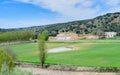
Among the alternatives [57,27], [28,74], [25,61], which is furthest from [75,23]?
[28,74]

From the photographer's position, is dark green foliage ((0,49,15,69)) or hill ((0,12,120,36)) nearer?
dark green foliage ((0,49,15,69))

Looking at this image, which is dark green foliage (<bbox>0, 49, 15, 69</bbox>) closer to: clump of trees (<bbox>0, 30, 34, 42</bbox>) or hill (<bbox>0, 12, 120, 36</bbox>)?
clump of trees (<bbox>0, 30, 34, 42</bbox>)

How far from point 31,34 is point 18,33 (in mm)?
8190

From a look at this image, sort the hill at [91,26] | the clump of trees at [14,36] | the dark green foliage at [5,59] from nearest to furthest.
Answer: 1. the dark green foliage at [5,59]
2. the clump of trees at [14,36]
3. the hill at [91,26]

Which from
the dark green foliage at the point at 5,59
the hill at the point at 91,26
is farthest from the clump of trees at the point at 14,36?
the dark green foliage at the point at 5,59

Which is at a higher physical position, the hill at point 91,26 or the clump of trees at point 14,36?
the hill at point 91,26

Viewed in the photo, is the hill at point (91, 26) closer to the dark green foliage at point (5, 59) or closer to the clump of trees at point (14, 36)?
the clump of trees at point (14, 36)

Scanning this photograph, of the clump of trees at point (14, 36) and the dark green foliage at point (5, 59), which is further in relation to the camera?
the clump of trees at point (14, 36)

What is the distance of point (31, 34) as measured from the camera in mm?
117188

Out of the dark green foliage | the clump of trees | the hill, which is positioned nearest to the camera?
the dark green foliage

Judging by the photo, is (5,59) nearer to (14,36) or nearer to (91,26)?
(14,36)

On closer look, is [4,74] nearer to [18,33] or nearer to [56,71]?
[56,71]

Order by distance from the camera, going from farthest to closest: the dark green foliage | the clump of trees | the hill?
1. the hill
2. the clump of trees
3. the dark green foliage

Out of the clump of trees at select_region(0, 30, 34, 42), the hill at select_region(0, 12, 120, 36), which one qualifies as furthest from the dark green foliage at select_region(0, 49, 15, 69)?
the hill at select_region(0, 12, 120, 36)
